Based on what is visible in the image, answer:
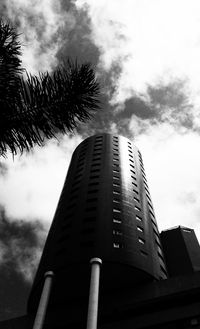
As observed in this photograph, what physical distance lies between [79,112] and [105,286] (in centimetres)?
3230

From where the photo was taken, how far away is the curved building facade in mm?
31267

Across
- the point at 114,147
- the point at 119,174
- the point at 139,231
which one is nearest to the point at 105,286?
the point at 139,231

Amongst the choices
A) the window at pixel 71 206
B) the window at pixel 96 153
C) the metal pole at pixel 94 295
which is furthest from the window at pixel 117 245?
the window at pixel 96 153

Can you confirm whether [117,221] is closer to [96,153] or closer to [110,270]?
[110,270]

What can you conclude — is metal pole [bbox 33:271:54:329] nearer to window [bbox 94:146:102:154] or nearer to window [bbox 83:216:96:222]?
window [bbox 83:216:96:222]

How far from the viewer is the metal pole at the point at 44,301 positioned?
27.8 meters

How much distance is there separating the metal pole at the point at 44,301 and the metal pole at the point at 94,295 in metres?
5.02

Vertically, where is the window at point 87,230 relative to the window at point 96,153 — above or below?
below

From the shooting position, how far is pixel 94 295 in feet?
87.4

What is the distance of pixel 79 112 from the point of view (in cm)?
362

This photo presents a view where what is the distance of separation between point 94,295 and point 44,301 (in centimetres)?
573

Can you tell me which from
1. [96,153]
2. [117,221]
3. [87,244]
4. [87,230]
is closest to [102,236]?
[87,244]

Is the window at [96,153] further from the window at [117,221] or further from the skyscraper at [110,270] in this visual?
the window at [117,221]

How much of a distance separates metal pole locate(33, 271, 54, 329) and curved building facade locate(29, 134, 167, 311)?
2.79 ft
